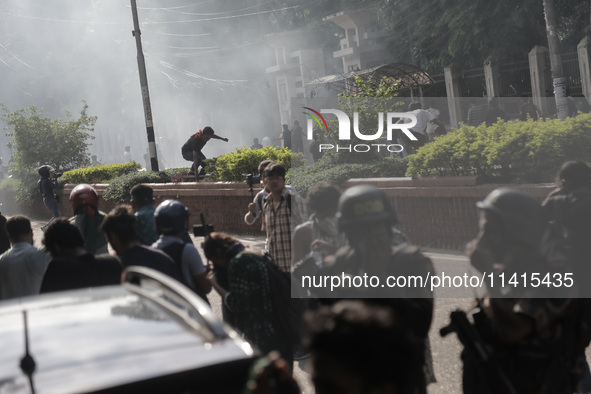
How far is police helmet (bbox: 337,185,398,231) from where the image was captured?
338cm

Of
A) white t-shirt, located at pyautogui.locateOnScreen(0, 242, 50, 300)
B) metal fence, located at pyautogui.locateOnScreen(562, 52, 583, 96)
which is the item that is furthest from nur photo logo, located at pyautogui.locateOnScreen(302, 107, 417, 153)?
metal fence, located at pyautogui.locateOnScreen(562, 52, 583, 96)

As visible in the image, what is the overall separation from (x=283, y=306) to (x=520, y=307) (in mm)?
1776

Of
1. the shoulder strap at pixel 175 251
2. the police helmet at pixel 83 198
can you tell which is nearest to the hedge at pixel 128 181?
the police helmet at pixel 83 198

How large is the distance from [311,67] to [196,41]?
503 inches

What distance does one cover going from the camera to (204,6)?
2025 inches

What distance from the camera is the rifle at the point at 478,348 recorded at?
334 cm

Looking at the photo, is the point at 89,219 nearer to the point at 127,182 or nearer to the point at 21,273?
the point at 21,273

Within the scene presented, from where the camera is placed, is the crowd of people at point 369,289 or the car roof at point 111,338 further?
the car roof at point 111,338

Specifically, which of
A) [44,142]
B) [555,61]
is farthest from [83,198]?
[44,142]

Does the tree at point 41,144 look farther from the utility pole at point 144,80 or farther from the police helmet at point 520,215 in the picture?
the police helmet at point 520,215

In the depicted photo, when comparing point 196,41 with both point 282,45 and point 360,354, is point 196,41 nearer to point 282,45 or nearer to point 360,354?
point 282,45

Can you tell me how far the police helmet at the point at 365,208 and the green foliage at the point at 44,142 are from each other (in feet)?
76.5

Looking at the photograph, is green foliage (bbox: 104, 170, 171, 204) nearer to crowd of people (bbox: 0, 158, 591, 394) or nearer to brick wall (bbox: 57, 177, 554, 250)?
crowd of people (bbox: 0, 158, 591, 394)

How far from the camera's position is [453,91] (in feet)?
94.3
